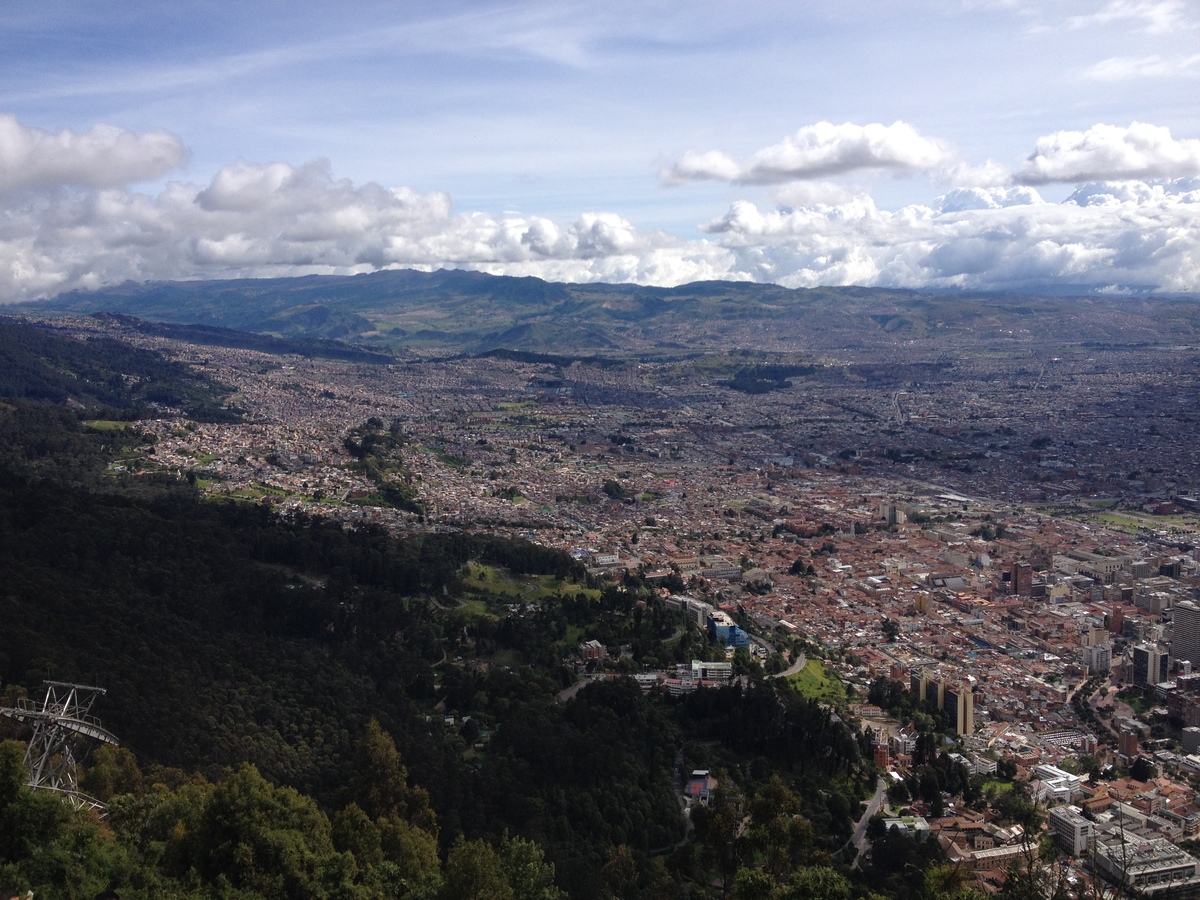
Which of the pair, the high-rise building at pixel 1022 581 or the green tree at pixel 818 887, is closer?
the green tree at pixel 818 887

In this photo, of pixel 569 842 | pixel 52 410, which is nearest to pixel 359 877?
pixel 569 842

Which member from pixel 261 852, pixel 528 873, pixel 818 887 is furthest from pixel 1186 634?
pixel 261 852

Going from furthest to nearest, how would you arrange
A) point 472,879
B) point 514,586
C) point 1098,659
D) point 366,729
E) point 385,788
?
point 514,586 < point 1098,659 < point 366,729 < point 385,788 < point 472,879

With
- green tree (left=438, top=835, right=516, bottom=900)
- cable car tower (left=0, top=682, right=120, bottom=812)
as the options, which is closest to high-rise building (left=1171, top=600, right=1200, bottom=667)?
green tree (left=438, top=835, right=516, bottom=900)

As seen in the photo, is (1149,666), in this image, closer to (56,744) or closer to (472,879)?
(472,879)

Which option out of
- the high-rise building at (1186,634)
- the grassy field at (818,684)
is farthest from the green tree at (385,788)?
the high-rise building at (1186,634)

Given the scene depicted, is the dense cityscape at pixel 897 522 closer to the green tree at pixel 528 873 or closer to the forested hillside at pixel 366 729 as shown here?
the forested hillside at pixel 366 729

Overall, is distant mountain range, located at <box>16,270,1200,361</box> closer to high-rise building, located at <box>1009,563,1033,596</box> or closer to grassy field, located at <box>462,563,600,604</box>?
high-rise building, located at <box>1009,563,1033,596</box>

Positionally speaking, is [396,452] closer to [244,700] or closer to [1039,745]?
[244,700]
